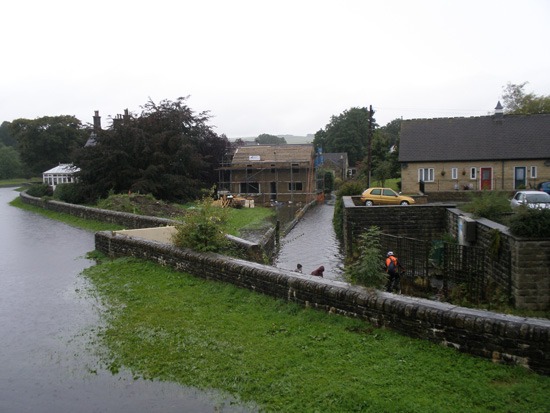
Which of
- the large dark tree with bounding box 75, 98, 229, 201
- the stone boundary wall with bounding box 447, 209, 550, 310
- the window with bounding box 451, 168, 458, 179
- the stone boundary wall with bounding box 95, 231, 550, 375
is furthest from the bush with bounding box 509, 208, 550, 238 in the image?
the large dark tree with bounding box 75, 98, 229, 201

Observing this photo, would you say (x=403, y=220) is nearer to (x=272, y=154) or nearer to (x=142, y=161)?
(x=142, y=161)

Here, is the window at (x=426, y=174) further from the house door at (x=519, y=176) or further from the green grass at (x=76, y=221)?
the green grass at (x=76, y=221)

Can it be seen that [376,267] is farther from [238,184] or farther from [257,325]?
[238,184]

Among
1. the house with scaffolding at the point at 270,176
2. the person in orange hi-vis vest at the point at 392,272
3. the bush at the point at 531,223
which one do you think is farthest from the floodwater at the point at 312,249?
the house with scaffolding at the point at 270,176

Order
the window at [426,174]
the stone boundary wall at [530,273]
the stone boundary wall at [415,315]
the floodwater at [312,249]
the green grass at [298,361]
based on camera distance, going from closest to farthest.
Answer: the green grass at [298,361] < the stone boundary wall at [415,315] < the stone boundary wall at [530,273] < the floodwater at [312,249] < the window at [426,174]

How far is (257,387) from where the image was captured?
20.8 feet

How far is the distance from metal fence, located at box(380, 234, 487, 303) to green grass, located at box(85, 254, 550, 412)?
591 centimetres

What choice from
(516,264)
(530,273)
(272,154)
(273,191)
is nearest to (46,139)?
(272,154)

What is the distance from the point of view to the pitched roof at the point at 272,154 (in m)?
53.0

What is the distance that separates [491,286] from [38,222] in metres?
25.2

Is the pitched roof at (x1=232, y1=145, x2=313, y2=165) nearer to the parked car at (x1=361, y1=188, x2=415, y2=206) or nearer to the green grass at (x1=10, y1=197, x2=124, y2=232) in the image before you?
the green grass at (x1=10, y1=197, x2=124, y2=232)

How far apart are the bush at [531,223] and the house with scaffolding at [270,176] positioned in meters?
38.9

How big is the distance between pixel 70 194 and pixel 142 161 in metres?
5.84

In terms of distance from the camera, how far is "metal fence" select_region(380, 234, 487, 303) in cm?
1288
